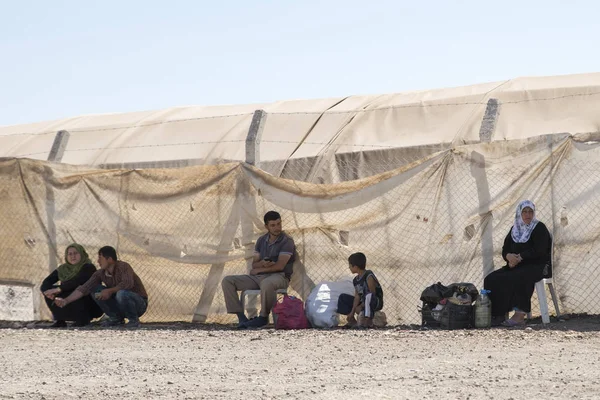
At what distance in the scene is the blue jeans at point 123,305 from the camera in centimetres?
1234

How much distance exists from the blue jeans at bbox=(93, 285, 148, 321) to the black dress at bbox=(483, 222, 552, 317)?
3.72 metres

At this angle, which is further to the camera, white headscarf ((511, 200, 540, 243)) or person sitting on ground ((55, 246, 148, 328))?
person sitting on ground ((55, 246, 148, 328))

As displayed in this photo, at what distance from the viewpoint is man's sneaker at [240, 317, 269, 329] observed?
11.8m

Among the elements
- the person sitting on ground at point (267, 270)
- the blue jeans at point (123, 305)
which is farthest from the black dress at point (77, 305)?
the person sitting on ground at point (267, 270)

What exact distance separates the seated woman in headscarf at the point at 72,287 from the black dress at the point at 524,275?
4379mm

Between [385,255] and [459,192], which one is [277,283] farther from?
[459,192]

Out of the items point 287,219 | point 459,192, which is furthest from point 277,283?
point 459,192

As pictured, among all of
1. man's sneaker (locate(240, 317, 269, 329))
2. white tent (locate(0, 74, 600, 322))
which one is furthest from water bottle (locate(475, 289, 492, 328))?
man's sneaker (locate(240, 317, 269, 329))

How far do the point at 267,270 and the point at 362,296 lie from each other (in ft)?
3.57

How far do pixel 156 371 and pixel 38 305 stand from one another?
18.8ft

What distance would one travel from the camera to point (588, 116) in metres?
14.6

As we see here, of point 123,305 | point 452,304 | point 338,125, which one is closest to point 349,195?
point 452,304

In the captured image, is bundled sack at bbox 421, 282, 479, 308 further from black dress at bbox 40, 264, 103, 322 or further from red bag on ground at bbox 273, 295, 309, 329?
black dress at bbox 40, 264, 103, 322

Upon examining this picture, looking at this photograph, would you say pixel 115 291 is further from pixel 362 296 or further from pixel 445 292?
pixel 445 292
